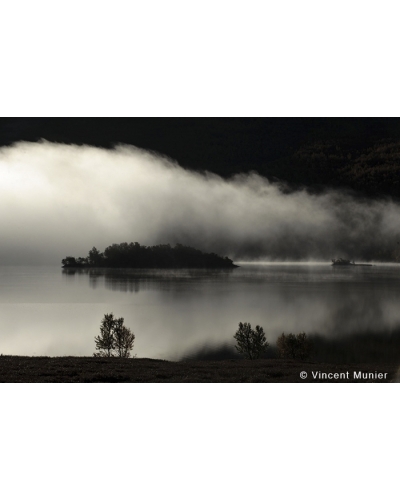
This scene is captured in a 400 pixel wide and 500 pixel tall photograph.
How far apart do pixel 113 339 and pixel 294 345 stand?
2.55 meters

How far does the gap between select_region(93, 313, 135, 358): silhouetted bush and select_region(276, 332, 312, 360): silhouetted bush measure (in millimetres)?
2110

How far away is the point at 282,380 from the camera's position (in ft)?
25.2

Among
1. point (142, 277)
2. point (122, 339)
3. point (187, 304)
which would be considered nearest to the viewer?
point (122, 339)

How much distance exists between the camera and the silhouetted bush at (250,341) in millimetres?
7867

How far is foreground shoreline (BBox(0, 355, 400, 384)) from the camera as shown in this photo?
7.60 meters

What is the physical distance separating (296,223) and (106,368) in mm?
3528

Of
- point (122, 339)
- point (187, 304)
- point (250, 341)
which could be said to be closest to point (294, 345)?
point (250, 341)

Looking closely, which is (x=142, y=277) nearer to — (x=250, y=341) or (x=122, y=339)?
(x=122, y=339)

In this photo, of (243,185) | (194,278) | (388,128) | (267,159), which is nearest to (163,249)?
(194,278)

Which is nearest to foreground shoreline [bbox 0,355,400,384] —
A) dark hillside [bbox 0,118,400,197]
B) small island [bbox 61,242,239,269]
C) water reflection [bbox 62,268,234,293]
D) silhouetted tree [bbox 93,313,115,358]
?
silhouetted tree [bbox 93,313,115,358]

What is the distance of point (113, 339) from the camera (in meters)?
7.90

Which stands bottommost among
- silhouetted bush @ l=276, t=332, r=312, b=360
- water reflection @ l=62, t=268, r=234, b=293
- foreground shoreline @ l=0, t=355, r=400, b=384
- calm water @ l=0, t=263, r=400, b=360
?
foreground shoreline @ l=0, t=355, r=400, b=384

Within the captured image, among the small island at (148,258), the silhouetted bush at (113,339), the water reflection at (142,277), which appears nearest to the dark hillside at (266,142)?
the small island at (148,258)

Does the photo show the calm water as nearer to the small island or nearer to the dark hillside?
the small island
